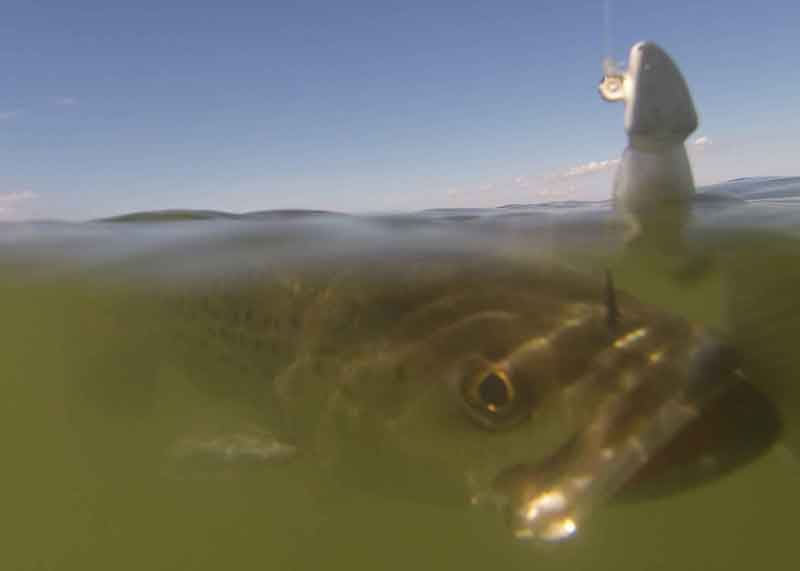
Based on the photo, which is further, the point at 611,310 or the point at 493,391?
the point at 611,310

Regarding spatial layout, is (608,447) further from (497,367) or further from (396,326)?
(396,326)

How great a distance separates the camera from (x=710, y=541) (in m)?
2.75

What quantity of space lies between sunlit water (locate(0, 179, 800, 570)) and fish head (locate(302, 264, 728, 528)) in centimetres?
30

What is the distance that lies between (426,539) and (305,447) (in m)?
1.07

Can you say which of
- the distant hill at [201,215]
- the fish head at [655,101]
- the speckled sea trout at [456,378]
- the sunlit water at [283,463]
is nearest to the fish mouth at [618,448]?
the speckled sea trout at [456,378]

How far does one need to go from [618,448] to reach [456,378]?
91cm

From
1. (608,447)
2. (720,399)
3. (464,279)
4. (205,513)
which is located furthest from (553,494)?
(205,513)

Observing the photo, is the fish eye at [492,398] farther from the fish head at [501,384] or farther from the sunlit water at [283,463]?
the sunlit water at [283,463]

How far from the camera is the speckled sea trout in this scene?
7.52 feet

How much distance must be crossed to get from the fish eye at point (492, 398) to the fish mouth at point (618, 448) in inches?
9.9

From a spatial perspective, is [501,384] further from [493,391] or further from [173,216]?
[173,216]

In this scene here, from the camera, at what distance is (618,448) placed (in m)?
2.18

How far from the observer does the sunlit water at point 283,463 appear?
2768mm

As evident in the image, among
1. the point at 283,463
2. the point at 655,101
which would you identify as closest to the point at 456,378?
A: the point at 283,463
